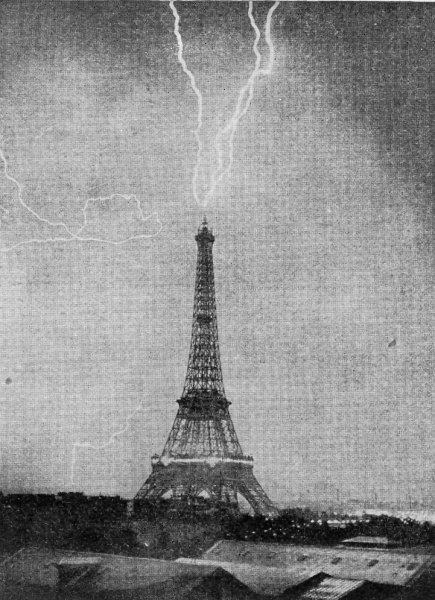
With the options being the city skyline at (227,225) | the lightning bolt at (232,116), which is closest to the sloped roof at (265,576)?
the city skyline at (227,225)

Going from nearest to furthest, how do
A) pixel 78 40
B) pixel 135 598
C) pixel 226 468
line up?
pixel 135 598 → pixel 78 40 → pixel 226 468

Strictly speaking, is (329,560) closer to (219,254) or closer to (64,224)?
(219,254)

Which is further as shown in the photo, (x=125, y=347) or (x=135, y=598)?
(x=125, y=347)

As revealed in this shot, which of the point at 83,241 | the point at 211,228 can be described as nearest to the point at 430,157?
the point at 211,228

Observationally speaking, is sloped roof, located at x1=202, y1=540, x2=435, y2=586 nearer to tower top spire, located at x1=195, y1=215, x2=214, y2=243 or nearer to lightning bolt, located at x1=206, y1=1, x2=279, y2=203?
tower top spire, located at x1=195, y1=215, x2=214, y2=243

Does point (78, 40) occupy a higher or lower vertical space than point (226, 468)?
higher

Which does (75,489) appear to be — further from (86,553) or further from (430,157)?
(430,157)

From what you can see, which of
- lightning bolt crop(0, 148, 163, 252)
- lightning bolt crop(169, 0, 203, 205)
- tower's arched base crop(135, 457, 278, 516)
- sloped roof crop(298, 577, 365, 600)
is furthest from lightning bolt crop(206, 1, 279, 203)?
sloped roof crop(298, 577, 365, 600)
